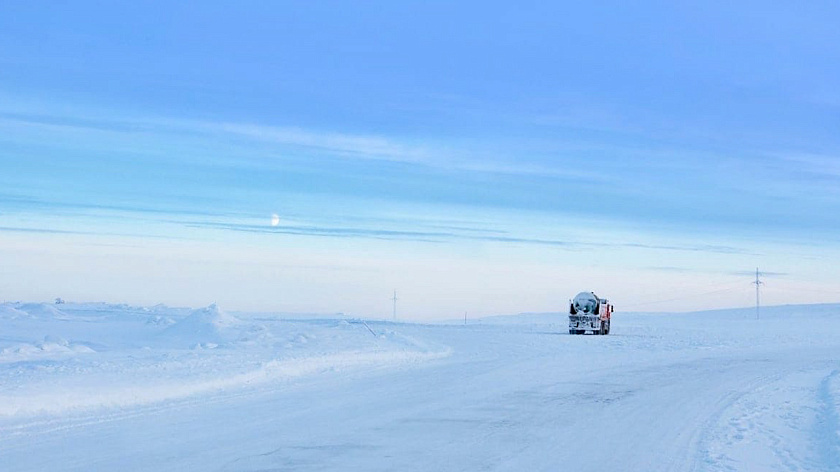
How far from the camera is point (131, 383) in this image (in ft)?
55.1

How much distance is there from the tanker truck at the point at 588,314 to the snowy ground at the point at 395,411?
2447 centimetres

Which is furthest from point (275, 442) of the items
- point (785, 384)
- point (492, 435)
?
point (785, 384)

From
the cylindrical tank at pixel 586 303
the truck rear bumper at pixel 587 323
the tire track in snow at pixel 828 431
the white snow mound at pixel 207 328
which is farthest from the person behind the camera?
the cylindrical tank at pixel 586 303

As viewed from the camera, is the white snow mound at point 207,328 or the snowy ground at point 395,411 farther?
the white snow mound at point 207,328

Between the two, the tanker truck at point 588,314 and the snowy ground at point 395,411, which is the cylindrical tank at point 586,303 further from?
the snowy ground at point 395,411

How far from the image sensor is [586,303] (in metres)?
55.0

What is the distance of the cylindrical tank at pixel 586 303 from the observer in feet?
179

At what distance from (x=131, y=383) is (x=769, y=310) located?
119796 millimetres

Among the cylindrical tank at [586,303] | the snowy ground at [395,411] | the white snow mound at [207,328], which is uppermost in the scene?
the cylindrical tank at [586,303]

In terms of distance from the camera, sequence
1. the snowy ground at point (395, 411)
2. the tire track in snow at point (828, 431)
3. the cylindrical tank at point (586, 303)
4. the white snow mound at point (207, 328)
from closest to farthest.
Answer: the snowy ground at point (395, 411) → the tire track in snow at point (828, 431) → the white snow mound at point (207, 328) → the cylindrical tank at point (586, 303)

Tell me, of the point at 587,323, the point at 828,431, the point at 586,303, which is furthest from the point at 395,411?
the point at 586,303

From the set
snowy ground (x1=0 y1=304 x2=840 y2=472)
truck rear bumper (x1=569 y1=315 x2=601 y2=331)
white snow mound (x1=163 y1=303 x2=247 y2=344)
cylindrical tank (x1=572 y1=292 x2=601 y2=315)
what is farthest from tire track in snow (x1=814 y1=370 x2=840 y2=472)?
cylindrical tank (x1=572 y1=292 x2=601 y2=315)

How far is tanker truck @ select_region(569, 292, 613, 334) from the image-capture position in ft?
178

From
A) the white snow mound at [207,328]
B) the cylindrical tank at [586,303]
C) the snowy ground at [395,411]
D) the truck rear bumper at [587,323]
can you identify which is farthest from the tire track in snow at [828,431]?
the cylindrical tank at [586,303]
